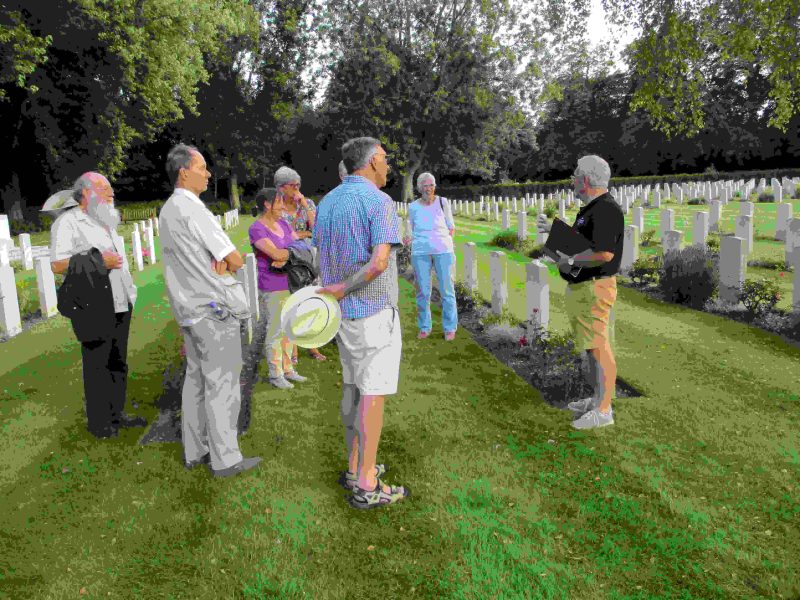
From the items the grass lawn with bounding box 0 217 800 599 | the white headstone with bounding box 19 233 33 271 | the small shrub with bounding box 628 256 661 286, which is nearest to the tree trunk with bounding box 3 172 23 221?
the white headstone with bounding box 19 233 33 271

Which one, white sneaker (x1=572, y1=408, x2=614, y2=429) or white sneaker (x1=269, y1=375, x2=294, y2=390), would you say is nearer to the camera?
white sneaker (x1=572, y1=408, x2=614, y2=429)

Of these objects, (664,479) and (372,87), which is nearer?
(664,479)

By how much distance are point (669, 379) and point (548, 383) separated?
1.14m

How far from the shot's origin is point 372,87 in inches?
1432

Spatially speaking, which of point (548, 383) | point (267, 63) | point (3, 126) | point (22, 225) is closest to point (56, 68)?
point (3, 126)

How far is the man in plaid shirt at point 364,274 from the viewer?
3637 mm

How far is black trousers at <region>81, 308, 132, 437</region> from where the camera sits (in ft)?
16.7

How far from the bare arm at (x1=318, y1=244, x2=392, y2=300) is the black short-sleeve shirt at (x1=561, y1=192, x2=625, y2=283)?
1790 mm

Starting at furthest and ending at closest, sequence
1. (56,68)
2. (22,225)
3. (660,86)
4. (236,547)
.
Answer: (22,225) → (56,68) → (660,86) → (236,547)

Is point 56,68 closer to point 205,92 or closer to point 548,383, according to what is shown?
point 205,92

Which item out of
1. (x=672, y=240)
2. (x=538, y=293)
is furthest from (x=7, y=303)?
(x=672, y=240)

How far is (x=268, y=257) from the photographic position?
594 centimetres

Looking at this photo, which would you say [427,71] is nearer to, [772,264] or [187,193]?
[772,264]

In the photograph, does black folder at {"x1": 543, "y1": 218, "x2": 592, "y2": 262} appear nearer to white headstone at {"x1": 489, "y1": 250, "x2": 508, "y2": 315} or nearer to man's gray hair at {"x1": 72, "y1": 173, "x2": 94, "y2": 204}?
man's gray hair at {"x1": 72, "y1": 173, "x2": 94, "y2": 204}
